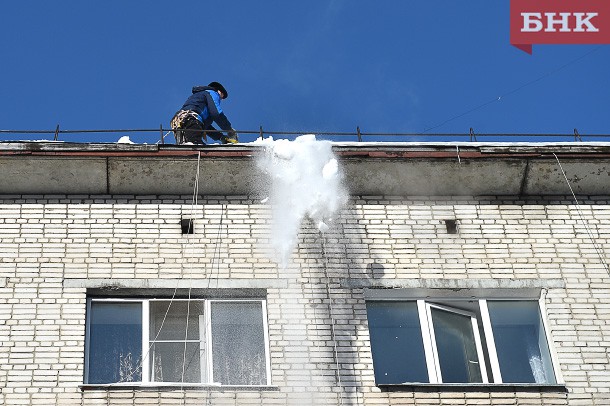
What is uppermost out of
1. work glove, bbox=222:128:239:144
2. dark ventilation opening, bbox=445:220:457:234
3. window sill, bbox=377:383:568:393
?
work glove, bbox=222:128:239:144

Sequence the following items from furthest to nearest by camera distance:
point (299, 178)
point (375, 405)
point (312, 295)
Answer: point (299, 178), point (312, 295), point (375, 405)

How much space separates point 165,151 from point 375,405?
11.0 ft

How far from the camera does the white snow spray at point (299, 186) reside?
40.4 ft

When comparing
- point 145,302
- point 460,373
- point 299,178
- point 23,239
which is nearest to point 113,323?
point 145,302

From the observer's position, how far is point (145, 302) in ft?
38.3

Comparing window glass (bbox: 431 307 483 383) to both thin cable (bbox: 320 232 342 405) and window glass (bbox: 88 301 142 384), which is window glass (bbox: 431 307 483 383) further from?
window glass (bbox: 88 301 142 384)

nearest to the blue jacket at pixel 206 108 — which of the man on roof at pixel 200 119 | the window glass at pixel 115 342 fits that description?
the man on roof at pixel 200 119

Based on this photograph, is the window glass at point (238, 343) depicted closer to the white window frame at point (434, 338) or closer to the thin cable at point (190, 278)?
the thin cable at point (190, 278)

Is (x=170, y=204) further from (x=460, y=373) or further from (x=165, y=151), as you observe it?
(x=460, y=373)

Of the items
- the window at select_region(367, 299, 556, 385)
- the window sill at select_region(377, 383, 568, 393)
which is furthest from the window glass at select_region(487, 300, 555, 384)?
the window sill at select_region(377, 383, 568, 393)

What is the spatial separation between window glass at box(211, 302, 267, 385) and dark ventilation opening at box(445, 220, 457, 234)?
2.17 m

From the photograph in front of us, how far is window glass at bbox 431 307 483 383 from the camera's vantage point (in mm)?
11641

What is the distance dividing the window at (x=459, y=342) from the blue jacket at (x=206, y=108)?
3502mm

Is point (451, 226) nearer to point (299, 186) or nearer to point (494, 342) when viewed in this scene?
point (494, 342)
